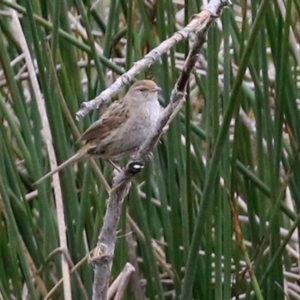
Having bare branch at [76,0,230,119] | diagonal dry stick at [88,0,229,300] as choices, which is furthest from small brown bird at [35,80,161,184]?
bare branch at [76,0,230,119]

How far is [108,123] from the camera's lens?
Result: 1.95 m

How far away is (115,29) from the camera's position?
6.42ft

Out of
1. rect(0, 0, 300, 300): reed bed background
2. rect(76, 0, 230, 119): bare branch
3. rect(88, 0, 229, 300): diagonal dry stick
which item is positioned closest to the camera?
rect(76, 0, 230, 119): bare branch

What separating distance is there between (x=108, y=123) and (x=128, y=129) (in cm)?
8

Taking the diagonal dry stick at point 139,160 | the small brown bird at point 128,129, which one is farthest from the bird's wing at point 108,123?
the diagonal dry stick at point 139,160

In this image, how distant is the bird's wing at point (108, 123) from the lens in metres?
1.89

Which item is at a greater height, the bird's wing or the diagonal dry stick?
the diagonal dry stick

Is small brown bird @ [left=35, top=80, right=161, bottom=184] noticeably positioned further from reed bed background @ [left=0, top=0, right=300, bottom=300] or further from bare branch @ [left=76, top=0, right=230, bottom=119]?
bare branch @ [left=76, top=0, right=230, bottom=119]

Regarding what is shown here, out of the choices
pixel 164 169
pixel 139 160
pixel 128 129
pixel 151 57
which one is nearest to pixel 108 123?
pixel 128 129

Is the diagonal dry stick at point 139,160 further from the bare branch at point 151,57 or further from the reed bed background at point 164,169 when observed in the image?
the reed bed background at point 164,169

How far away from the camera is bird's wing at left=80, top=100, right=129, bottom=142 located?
1.89 metres

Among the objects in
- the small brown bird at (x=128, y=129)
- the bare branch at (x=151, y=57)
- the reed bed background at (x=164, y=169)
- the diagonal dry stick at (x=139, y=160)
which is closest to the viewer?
the bare branch at (x=151, y=57)

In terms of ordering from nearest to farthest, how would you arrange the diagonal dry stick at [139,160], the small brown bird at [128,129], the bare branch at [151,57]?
the bare branch at [151,57] < the diagonal dry stick at [139,160] < the small brown bird at [128,129]

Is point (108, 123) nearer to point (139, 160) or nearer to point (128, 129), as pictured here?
point (128, 129)
